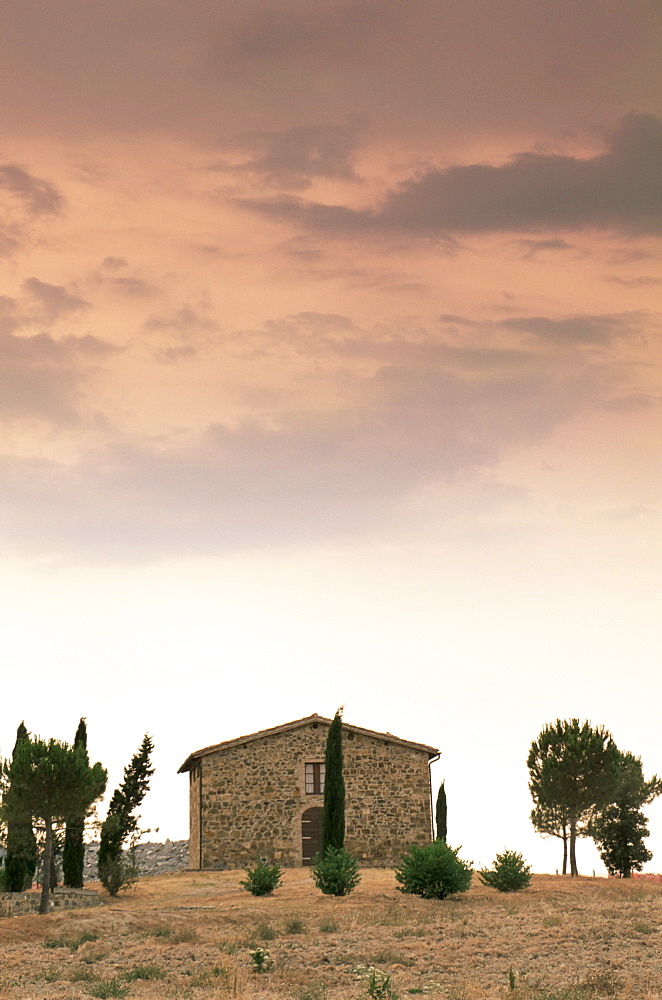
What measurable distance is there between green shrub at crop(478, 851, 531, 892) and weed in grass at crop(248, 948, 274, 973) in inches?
501

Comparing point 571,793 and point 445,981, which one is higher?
point 571,793

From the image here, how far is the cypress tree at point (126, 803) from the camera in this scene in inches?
1729

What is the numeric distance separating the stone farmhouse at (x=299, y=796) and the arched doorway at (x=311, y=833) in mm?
45

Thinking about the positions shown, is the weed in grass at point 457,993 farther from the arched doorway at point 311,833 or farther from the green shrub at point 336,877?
the arched doorway at point 311,833

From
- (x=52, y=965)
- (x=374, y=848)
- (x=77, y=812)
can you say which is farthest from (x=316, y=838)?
(x=52, y=965)

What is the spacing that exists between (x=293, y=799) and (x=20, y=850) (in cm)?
1193

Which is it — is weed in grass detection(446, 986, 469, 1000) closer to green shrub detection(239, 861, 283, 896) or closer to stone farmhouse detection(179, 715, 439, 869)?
green shrub detection(239, 861, 283, 896)

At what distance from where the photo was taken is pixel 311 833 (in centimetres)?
4619

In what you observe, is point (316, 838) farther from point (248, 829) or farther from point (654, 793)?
point (654, 793)

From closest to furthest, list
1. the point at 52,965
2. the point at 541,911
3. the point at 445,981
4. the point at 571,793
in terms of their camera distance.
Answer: the point at 445,981 → the point at 52,965 → the point at 541,911 → the point at 571,793

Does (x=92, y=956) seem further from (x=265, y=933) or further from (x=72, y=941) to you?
(x=265, y=933)

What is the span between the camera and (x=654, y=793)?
50.8m

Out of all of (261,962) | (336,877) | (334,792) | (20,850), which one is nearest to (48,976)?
(261,962)

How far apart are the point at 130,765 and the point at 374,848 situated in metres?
11.6
